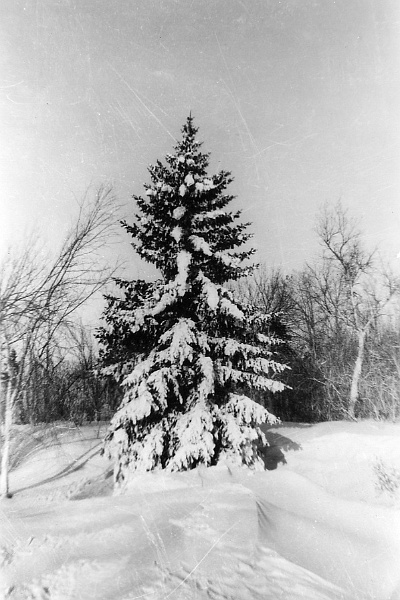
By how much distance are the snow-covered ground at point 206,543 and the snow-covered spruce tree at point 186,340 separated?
869mm

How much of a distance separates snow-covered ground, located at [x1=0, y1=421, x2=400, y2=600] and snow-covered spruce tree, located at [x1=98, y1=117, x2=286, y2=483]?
2.85ft

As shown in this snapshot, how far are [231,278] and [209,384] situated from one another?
3.01 m

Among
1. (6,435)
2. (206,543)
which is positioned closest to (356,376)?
(206,543)

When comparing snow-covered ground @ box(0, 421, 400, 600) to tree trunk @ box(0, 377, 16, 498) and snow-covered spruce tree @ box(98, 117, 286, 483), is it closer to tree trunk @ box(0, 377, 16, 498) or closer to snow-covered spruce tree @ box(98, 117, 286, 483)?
tree trunk @ box(0, 377, 16, 498)

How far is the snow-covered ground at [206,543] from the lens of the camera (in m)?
2.73

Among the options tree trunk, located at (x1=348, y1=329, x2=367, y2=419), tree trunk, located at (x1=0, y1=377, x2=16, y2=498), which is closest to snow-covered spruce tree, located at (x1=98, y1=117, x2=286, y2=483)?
tree trunk, located at (x1=0, y1=377, x2=16, y2=498)

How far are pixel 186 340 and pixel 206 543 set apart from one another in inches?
169

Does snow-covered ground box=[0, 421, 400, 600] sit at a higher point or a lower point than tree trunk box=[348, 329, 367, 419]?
lower

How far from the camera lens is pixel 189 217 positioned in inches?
340

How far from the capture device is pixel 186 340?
7.37m

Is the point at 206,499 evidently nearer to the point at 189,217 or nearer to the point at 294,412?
the point at 189,217

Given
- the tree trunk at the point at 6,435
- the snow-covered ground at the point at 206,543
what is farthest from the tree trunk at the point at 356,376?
the tree trunk at the point at 6,435

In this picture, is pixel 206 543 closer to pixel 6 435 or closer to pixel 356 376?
pixel 6 435

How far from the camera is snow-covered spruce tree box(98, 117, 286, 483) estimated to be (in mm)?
6941
